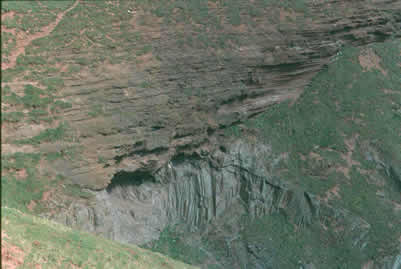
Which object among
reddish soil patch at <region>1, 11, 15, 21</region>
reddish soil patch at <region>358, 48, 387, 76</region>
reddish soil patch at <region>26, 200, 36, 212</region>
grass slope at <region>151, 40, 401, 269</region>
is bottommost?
grass slope at <region>151, 40, 401, 269</region>

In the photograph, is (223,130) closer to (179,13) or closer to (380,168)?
(179,13)

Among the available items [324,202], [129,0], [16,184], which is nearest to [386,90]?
[324,202]

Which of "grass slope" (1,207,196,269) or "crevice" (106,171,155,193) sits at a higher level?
"grass slope" (1,207,196,269)

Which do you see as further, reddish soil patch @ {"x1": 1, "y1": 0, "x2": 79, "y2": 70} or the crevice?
the crevice

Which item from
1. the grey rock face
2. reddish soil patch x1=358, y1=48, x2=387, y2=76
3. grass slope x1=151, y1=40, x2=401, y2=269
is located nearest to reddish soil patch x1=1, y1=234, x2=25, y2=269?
the grey rock face

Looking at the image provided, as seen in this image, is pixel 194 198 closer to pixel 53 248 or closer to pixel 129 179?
pixel 129 179

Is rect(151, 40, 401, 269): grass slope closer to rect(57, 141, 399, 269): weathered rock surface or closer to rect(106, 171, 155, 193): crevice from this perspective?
rect(57, 141, 399, 269): weathered rock surface

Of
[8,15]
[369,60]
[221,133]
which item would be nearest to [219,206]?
[221,133]

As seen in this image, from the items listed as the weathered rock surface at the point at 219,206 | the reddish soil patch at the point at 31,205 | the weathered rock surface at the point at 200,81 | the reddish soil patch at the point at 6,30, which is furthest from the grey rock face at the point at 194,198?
the reddish soil patch at the point at 6,30
